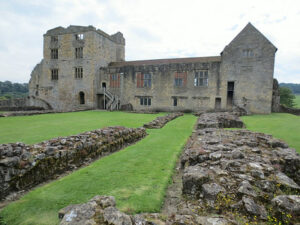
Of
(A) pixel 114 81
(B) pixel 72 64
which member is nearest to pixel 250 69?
(A) pixel 114 81

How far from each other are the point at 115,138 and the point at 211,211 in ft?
20.4

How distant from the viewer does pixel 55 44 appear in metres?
34.8

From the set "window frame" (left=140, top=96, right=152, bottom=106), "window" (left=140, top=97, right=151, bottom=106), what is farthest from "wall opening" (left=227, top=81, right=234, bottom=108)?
"window" (left=140, top=97, right=151, bottom=106)

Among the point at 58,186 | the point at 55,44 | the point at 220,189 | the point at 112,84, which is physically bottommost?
the point at 58,186

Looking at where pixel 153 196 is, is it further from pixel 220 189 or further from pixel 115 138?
pixel 115 138

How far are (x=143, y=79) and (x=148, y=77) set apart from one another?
918 mm

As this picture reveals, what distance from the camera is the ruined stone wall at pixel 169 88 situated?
27156 millimetres

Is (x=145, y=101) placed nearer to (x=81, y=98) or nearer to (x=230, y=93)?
(x=81, y=98)

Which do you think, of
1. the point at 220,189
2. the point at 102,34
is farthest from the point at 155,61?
the point at 220,189

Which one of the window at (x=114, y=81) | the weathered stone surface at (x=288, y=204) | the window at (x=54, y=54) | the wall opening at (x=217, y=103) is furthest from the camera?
the window at (x=54, y=54)

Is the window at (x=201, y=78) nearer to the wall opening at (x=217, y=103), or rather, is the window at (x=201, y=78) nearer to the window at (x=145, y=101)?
the wall opening at (x=217, y=103)

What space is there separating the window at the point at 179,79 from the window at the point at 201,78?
1.82 m

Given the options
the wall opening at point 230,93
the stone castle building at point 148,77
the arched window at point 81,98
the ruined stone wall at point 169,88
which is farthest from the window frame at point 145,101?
the wall opening at point 230,93

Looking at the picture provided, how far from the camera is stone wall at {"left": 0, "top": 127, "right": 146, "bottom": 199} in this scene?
15.6ft
